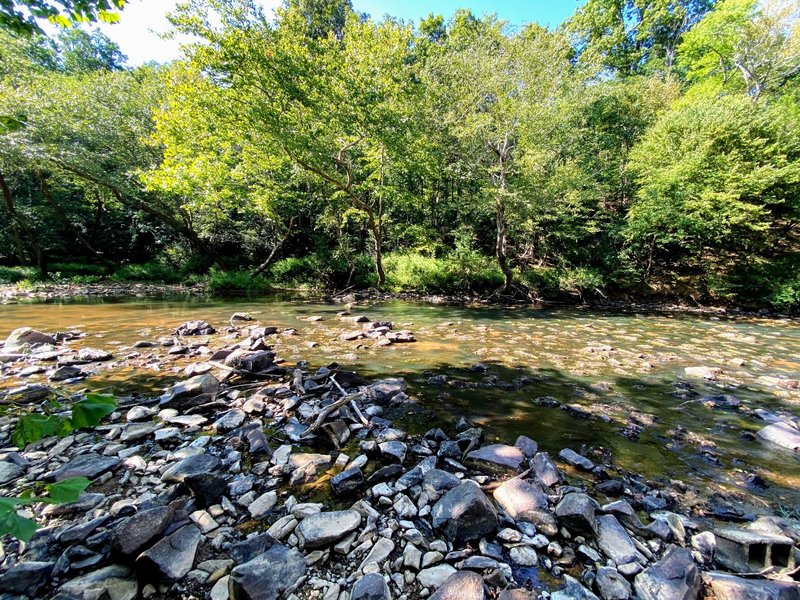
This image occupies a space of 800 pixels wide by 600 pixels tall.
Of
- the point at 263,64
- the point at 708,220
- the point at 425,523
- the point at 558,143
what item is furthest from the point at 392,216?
the point at 425,523

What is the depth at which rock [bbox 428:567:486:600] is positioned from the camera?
196 centimetres

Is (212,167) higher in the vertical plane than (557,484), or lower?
higher

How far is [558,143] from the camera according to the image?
18.3 m

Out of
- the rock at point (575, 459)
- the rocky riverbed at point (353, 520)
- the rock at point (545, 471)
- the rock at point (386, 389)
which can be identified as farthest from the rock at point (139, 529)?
the rock at point (575, 459)

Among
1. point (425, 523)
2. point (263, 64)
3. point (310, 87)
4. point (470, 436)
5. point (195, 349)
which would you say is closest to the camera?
point (425, 523)

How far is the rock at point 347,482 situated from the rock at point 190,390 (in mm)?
2538

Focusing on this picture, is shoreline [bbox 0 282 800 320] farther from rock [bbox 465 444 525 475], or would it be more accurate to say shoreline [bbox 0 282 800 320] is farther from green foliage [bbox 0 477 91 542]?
green foliage [bbox 0 477 91 542]

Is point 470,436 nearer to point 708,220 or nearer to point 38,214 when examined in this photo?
point 708,220

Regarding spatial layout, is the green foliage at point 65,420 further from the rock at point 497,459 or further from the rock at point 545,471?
the rock at point 545,471

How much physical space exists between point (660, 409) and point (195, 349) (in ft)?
26.4

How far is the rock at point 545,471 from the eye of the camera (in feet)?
10.1

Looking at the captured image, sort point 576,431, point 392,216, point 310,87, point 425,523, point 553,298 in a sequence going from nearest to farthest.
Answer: point 425,523, point 576,431, point 310,87, point 553,298, point 392,216

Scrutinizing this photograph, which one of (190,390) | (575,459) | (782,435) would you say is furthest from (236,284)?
(782,435)

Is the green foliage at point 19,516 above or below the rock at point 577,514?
above
